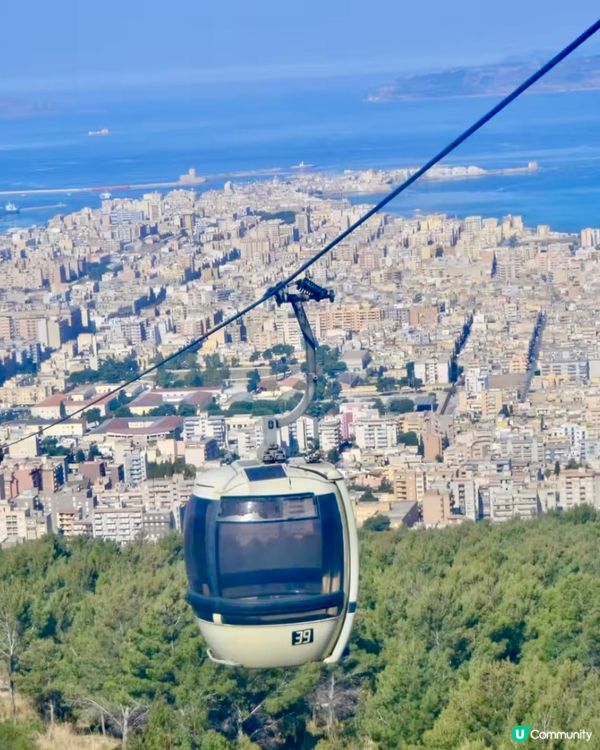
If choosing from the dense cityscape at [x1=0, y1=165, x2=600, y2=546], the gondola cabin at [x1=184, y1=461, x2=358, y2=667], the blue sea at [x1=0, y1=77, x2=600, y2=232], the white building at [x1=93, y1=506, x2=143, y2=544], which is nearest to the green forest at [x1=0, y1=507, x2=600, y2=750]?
the gondola cabin at [x1=184, y1=461, x2=358, y2=667]

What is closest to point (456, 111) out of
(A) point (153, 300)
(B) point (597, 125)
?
(B) point (597, 125)

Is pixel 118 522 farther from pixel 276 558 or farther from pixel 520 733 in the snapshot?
pixel 276 558

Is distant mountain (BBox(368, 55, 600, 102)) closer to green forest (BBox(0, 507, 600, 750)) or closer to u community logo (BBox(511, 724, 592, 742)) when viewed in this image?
green forest (BBox(0, 507, 600, 750))

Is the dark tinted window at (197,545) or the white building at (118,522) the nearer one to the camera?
the dark tinted window at (197,545)

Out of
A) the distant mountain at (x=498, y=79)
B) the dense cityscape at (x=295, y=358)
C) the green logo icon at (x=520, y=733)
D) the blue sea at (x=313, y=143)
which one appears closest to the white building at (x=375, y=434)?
the dense cityscape at (x=295, y=358)

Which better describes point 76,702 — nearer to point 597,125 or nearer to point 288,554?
point 288,554

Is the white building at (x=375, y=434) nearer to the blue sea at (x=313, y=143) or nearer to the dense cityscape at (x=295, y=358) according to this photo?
the dense cityscape at (x=295, y=358)

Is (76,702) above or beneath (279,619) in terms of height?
beneath
